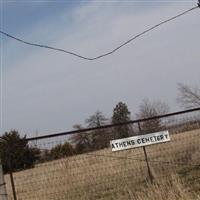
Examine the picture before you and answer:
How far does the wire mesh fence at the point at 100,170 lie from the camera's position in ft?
35.9

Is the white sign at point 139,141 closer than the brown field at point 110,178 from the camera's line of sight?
No

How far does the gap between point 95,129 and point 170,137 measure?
1.88 metres

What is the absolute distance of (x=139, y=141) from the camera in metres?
11.0

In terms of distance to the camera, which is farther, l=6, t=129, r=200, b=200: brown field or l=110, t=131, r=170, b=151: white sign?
l=110, t=131, r=170, b=151: white sign

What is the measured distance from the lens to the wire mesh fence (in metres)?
10.9

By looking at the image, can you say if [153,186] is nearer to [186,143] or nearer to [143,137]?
[143,137]

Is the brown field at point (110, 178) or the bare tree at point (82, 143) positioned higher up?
the bare tree at point (82, 143)

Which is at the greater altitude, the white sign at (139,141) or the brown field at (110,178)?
the white sign at (139,141)

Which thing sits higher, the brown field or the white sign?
the white sign

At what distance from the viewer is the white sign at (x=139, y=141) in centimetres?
1084

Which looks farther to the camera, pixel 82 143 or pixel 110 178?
pixel 110 178

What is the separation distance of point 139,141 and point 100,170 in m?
1.47

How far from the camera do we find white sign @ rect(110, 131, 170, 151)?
35.6ft

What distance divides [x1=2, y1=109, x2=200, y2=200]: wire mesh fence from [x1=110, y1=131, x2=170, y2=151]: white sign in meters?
0.28
